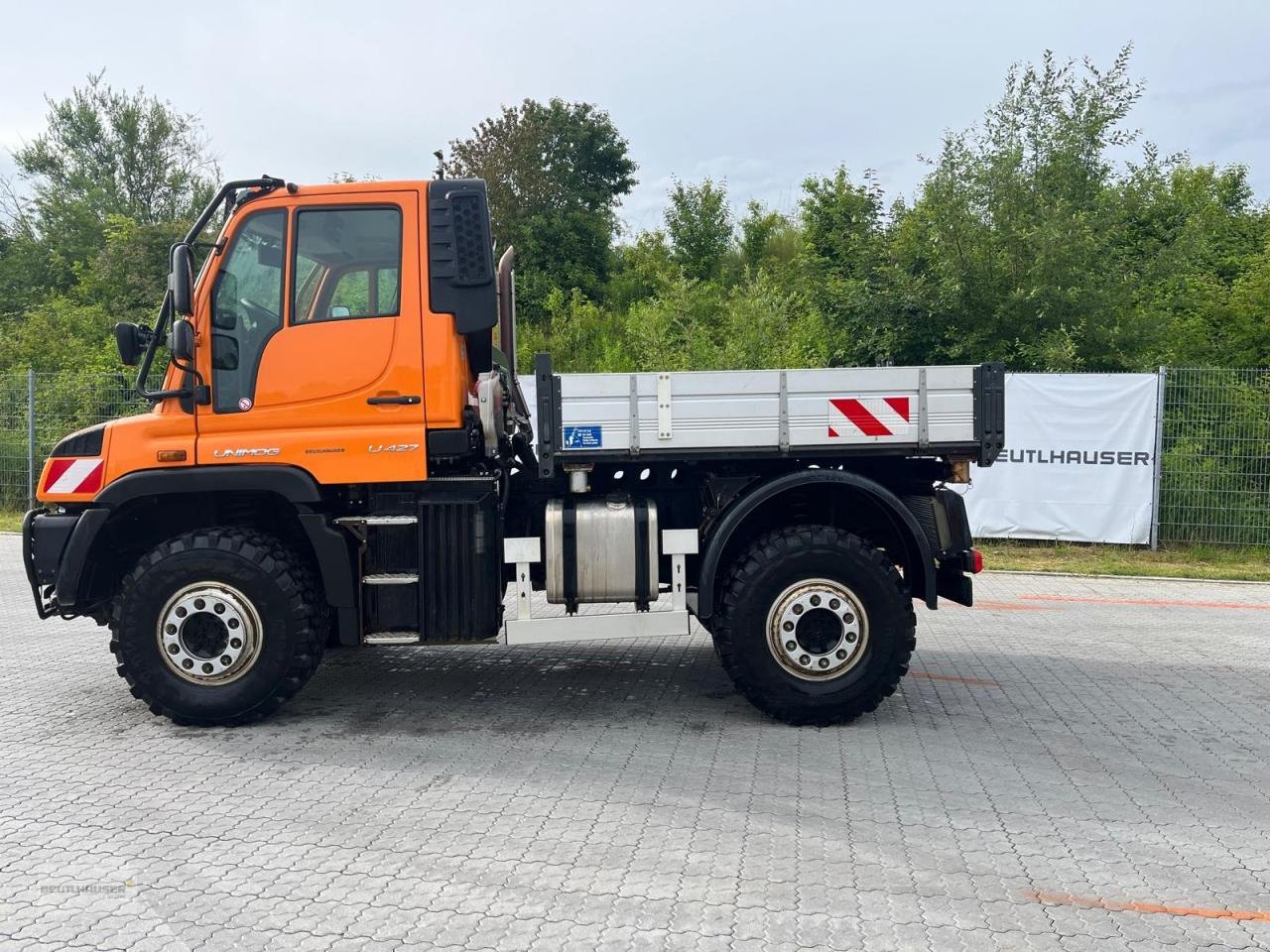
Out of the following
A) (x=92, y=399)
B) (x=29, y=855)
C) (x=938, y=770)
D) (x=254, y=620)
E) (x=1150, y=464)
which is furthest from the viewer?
(x=92, y=399)

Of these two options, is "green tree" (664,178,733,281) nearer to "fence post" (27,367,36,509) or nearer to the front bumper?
"fence post" (27,367,36,509)

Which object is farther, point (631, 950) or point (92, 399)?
point (92, 399)

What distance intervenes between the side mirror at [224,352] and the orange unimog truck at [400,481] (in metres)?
0.02

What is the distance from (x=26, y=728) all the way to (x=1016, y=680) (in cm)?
621

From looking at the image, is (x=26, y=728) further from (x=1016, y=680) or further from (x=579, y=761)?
(x=1016, y=680)

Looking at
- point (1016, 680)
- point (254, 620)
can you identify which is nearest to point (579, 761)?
point (254, 620)

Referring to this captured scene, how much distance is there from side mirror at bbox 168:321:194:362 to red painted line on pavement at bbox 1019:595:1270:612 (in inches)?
334

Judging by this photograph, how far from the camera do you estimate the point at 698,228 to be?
35438 mm

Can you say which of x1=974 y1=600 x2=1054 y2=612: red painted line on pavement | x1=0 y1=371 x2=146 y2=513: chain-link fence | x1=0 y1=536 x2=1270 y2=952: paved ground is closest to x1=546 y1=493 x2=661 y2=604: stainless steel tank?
x1=0 y1=536 x2=1270 y2=952: paved ground

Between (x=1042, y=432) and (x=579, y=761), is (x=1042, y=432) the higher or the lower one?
the higher one

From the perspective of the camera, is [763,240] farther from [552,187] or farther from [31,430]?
[31,430]

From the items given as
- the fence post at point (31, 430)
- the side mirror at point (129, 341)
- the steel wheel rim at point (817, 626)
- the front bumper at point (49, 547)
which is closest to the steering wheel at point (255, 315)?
the side mirror at point (129, 341)

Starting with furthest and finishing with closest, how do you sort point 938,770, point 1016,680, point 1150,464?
1. point 1150,464
2. point 1016,680
3. point 938,770

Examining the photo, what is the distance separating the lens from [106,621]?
6.05 m
